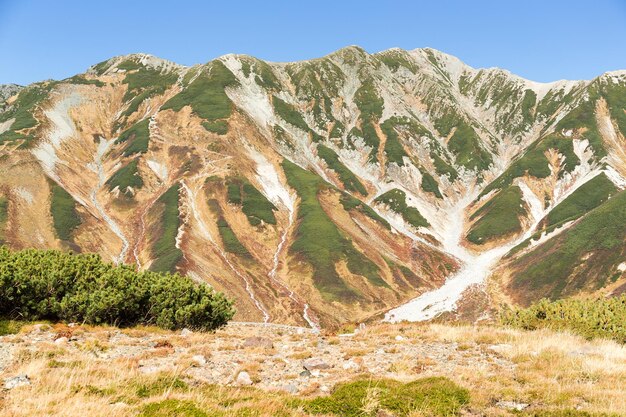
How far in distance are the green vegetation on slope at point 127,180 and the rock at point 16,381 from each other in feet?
455

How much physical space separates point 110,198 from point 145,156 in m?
25.1

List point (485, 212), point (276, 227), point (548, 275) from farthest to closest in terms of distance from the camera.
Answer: point (485, 212), point (276, 227), point (548, 275)

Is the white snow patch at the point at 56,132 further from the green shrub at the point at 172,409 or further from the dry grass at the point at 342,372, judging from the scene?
the green shrub at the point at 172,409

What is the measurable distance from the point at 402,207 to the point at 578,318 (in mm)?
145899

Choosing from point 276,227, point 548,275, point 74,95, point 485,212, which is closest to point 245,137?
point 276,227

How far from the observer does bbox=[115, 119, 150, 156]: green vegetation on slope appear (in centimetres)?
16419

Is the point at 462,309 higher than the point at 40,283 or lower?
lower

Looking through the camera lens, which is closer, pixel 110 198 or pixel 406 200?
pixel 110 198

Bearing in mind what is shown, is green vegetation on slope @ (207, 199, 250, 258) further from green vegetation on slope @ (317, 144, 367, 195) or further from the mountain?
green vegetation on slope @ (317, 144, 367, 195)

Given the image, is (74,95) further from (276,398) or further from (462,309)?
(276,398)

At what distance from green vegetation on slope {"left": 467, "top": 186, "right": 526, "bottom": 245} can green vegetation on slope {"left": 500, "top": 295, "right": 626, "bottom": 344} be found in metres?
131

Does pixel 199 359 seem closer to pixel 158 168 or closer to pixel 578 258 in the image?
pixel 578 258

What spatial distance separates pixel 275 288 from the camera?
4323 inches

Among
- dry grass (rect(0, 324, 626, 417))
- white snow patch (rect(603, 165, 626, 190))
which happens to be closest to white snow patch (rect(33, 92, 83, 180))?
dry grass (rect(0, 324, 626, 417))
